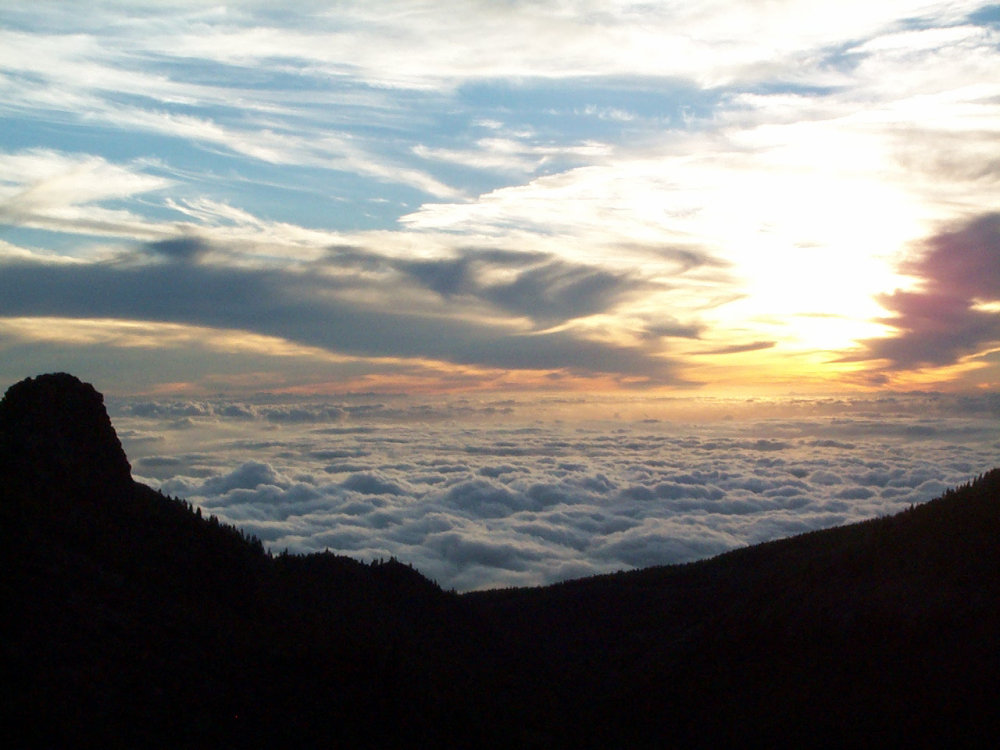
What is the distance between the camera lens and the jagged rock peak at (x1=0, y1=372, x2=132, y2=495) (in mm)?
21141

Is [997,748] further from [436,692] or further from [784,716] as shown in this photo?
[436,692]

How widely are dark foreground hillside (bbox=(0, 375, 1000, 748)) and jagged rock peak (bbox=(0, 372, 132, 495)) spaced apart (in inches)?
2.4

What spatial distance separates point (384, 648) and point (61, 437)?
12.4 metres

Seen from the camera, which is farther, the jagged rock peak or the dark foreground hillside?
the jagged rock peak

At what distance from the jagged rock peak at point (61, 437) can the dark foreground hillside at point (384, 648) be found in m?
0.06

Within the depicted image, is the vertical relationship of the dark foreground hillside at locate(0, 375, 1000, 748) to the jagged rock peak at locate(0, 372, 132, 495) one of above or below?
below

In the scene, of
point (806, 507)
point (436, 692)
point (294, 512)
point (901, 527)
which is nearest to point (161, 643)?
point (436, 692)

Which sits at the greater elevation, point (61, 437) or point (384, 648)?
point (61, 437)

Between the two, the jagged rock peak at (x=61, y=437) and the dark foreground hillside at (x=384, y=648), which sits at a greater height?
the jagged rock peak at (x=61, y=437)

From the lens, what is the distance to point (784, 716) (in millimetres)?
18422

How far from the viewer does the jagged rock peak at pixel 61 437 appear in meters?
21.1

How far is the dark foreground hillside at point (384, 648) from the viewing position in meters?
15.4

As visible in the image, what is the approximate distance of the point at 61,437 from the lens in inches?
894

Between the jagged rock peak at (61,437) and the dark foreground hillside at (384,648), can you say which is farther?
the jagged rock peak at (61,437)
